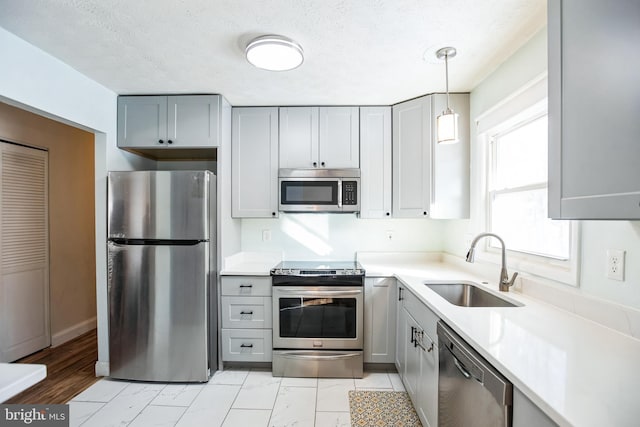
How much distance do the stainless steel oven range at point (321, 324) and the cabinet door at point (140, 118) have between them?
1.61m

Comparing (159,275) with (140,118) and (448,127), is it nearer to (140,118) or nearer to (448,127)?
(140,118)

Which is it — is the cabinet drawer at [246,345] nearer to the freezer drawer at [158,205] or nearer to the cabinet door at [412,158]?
the freezer drawer at [158,205]

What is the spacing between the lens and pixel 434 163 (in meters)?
2.42

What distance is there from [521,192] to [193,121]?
2.56 metres

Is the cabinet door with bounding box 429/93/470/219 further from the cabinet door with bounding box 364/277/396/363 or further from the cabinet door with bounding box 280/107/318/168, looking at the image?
the cabinet door with bounding box 280/107/318/168

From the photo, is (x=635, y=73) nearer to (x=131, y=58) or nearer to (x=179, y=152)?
(x=131, y=58)

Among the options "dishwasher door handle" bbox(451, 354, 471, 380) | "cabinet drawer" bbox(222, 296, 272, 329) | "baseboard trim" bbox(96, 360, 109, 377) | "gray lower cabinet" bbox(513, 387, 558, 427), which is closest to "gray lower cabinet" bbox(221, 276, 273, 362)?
"cabinet drawer" bbox(222, 296, 272, 329)

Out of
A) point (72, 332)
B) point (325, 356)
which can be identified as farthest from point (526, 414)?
Answer: point (72, 332)

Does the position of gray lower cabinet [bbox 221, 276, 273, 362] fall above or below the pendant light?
below

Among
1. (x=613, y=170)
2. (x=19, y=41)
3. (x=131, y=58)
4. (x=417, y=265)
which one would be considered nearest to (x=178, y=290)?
(x=131, y=58)

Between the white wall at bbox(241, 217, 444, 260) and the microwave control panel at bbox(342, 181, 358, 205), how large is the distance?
0.38 metres

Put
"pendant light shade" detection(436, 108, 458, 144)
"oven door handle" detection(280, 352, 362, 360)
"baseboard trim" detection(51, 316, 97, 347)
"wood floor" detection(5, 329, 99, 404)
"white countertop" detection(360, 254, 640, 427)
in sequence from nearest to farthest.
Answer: "white countertop" detection(360, 254, 640, 427), "pendant light shade" detection(436, 108, 458, 144), "wood floor" detection(5, 329, 99, 404), "oven door handle" detection(280, 352, 362, 360), "baseboard trim" detection(51, 316, 97, 347)

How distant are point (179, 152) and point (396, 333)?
2.57 m

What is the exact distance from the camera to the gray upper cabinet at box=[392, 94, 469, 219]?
7.92 feet
